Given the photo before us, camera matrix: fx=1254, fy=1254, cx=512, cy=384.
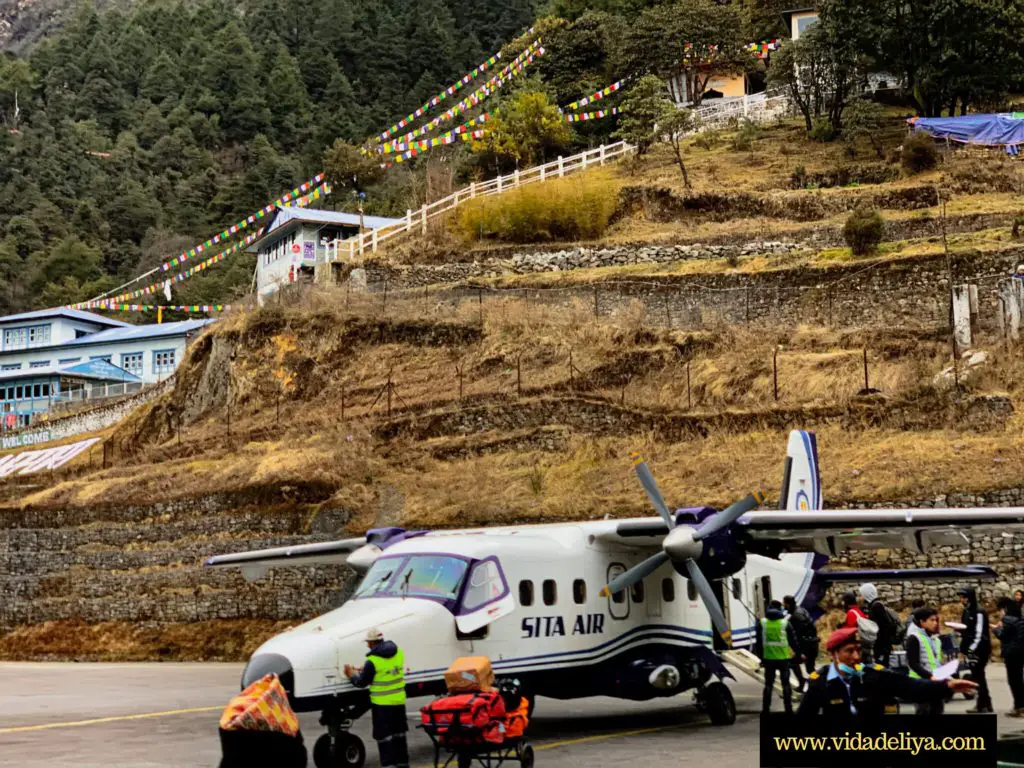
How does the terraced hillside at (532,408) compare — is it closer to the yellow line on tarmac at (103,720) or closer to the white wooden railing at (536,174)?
the white wooden railing at (536,174)

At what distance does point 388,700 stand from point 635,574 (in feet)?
18.5

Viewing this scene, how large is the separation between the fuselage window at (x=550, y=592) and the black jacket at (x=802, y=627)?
11.9ft

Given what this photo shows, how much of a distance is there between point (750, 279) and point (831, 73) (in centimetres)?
2180

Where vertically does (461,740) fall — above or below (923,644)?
below

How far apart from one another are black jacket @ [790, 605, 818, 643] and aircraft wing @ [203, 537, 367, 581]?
21.7ft

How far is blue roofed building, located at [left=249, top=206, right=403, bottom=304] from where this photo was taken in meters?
59.1

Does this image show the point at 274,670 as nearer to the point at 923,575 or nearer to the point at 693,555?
the point at 693,555

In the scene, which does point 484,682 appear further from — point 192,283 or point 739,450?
point 192,283

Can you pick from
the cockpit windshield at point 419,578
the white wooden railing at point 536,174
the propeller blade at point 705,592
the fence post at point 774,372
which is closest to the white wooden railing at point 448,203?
the white wooden railing at point 536,174

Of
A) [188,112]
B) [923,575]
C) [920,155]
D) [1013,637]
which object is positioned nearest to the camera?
[1013,637]

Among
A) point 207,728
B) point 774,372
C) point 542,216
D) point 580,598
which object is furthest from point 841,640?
point 542,216

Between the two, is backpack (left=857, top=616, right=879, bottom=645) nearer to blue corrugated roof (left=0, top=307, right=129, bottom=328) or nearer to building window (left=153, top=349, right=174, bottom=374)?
building window (left=153, top=349, right=174, bottom=374)
